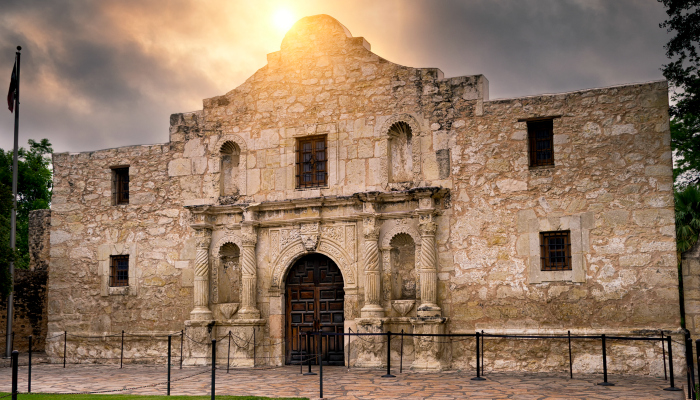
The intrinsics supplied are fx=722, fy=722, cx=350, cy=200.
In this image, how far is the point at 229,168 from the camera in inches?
672

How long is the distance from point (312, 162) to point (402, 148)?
6.78 ft

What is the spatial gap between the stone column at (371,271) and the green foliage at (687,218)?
8.62 metres

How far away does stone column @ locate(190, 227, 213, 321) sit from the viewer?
16.1 metres

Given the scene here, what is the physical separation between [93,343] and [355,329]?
22.7 feet

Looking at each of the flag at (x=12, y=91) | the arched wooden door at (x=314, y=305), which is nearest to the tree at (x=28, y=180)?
the flag at (x=12, y=91)

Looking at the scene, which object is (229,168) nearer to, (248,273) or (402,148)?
(248,273)

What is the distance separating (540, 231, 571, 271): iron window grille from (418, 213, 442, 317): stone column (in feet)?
6.93

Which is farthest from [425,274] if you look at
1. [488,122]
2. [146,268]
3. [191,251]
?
[146,268]

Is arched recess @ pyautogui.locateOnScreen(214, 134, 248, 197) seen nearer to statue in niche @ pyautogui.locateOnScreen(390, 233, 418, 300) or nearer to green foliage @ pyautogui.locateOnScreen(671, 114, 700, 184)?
statue in niche @ pyautogui.locateOnScreen(390, 233, 418, 300)

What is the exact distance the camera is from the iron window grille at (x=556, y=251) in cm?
1377

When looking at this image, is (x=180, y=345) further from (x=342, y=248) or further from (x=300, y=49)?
(x=300, y=49)

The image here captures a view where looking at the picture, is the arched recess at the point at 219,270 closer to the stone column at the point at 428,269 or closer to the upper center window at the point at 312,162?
the upper center window at the point at 312,162

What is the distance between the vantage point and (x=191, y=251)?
1684 centimetres

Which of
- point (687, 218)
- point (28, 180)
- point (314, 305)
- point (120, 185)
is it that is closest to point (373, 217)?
point (314, 305)
